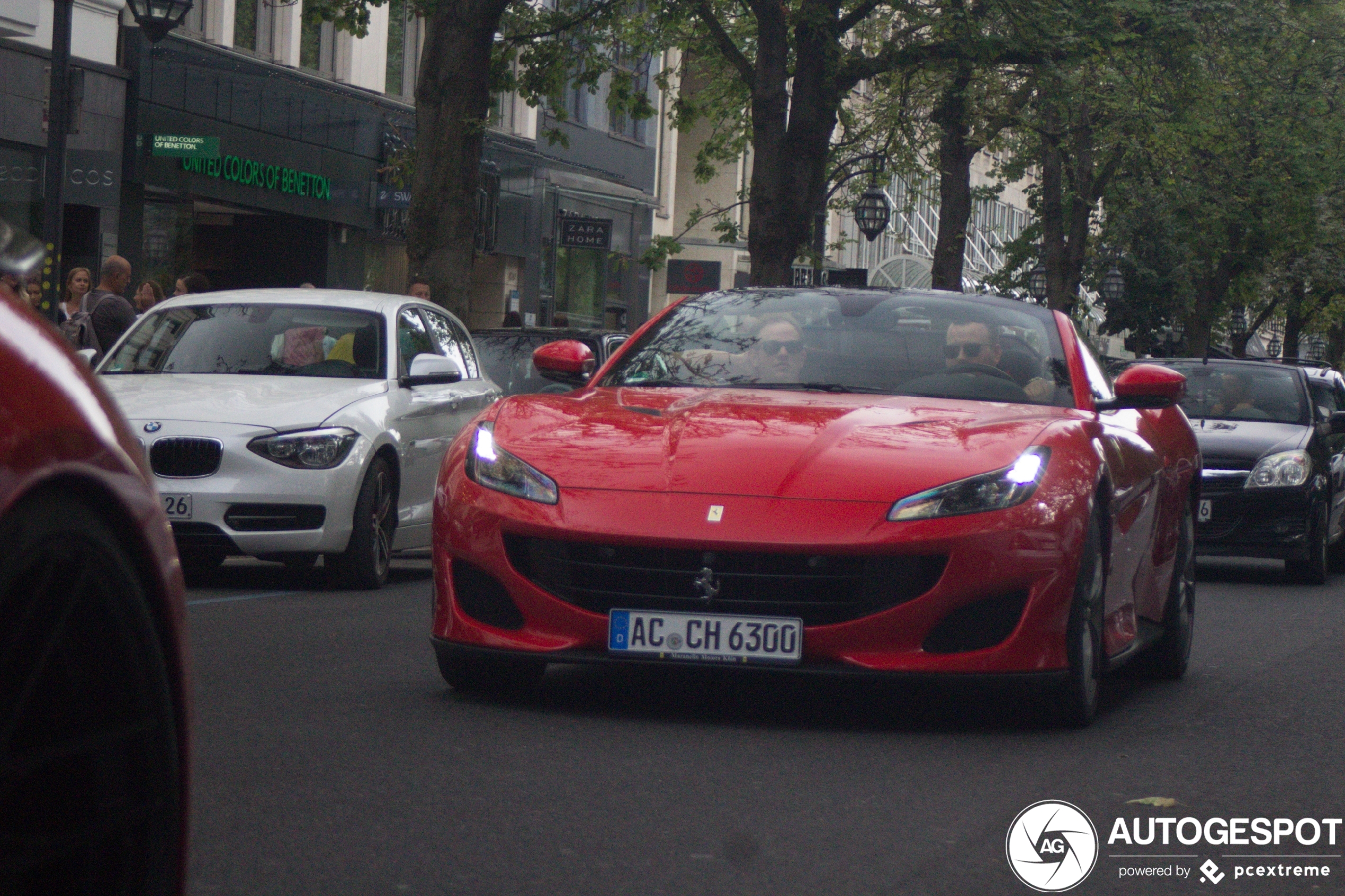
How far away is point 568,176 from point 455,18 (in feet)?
69.1

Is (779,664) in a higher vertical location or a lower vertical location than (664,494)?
lower

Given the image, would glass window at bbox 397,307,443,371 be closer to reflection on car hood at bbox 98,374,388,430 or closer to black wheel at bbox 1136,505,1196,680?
reflection on car hood at bbox 98,374,388,430

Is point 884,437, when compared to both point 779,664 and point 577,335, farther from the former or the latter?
point 577,335

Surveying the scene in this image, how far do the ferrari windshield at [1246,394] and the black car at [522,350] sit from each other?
4456mm

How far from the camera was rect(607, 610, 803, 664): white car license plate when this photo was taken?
6.12m

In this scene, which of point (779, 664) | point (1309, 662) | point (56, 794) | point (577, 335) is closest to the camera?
point (56, 794)

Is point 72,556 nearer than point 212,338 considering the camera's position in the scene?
Yes

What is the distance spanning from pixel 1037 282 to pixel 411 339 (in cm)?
3812

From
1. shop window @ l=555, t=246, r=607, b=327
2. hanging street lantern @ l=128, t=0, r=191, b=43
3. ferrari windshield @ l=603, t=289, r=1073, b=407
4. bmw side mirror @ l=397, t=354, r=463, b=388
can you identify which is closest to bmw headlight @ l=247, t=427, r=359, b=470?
bmw side mirror @ l=397, t=354, r=463, b=388

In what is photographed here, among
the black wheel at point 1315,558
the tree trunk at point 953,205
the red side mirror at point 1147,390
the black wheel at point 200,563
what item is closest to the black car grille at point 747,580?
the red side mirror at point 1147,390

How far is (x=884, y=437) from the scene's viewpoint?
649cm

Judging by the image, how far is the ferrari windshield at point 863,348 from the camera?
7.43 m

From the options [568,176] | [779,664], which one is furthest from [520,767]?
[568,176]

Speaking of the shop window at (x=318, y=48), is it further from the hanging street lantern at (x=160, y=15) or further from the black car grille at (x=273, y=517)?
the black car grille at (x=273, y=517)
